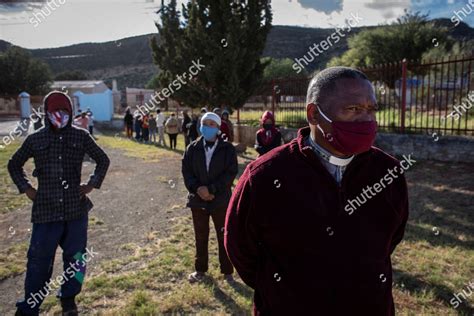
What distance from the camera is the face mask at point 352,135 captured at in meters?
1.75

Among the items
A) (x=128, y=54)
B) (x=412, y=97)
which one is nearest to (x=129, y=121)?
(x=412, y=97)

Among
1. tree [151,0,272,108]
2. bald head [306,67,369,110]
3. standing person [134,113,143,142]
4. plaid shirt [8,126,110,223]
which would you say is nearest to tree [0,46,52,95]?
standing person [134,113,143,142]

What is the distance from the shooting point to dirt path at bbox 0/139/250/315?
5.35 m

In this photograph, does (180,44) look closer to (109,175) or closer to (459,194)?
(109,175)

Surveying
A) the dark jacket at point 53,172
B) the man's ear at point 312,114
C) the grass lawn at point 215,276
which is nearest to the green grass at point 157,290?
the grass lawn at point 215,276

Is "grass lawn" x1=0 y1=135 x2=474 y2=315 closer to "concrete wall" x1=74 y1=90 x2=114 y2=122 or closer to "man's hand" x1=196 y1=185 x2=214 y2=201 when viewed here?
"man's hand" x1=196 y1=185 x2=214 y2=201

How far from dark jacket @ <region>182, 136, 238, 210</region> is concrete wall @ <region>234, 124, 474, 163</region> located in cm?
746

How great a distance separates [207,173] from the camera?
14.5 feet

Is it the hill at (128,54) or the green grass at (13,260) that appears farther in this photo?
the hill at (128,54)

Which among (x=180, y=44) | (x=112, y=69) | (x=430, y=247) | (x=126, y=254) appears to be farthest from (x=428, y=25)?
(x=112, y=69)

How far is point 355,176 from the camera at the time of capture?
1.91 metres

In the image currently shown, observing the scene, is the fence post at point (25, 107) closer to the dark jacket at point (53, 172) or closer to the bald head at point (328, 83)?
the dark jacket at point (53, 172)

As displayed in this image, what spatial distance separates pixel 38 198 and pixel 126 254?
2271 millimetres

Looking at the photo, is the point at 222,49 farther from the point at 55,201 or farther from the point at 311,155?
the point at 311,155
